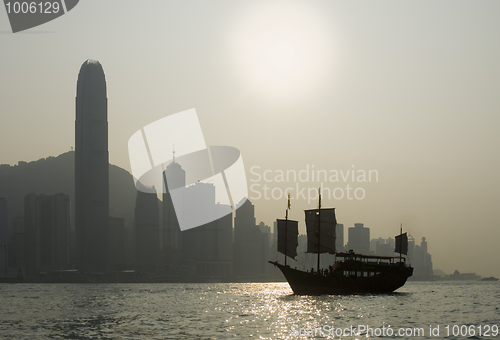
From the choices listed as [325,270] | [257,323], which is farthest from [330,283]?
[257,323]

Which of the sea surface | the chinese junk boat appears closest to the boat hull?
the chinese junk boat

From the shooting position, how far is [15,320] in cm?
6059

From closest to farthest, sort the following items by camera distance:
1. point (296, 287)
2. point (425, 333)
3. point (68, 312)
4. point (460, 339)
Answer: point (460, 339) → point (425, 333) → point (68, 312) → point (296, 287)

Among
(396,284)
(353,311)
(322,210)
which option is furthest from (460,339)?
(396,284)

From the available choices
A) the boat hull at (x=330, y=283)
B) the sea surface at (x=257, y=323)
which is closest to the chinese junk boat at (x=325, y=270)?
the boat hull at (x=330, y=283)

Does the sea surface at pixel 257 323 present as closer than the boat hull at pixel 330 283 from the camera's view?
Yes

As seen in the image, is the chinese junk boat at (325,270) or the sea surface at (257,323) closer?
the sea surface at (257,323)

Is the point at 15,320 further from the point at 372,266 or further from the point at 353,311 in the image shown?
the point at 372,266

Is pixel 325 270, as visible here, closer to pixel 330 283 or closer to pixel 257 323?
pixel 330 283

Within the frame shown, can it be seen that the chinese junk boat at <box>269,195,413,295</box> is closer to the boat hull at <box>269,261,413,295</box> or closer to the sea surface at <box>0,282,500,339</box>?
the boat hull at <box>269,261,413,295</box>

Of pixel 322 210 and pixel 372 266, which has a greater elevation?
pixel 322 210

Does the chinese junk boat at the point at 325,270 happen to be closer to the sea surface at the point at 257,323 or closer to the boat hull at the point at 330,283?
the boat hull at the point at 330,283

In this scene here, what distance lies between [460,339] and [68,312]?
45792 millimetres

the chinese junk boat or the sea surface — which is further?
the chinese junk boat
